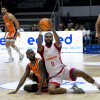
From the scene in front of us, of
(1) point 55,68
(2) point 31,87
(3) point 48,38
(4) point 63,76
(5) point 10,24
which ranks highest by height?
(5) point 10,24

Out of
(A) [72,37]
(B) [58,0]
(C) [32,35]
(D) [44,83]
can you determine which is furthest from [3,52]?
(D) [44,83]

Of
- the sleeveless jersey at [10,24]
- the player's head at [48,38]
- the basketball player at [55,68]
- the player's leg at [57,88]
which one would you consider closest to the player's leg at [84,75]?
the basketball player at [55,68]

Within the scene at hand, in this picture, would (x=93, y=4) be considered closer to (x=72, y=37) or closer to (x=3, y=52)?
(x=72, y=37)

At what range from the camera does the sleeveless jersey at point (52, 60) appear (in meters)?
5.46

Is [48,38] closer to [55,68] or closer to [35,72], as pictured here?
[55,68]

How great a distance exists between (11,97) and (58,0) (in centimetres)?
1617

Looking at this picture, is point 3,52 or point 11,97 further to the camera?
point 3,52

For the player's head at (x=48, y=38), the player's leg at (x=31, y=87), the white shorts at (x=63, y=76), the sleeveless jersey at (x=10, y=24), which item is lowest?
the player's leg at (x=31, y=87)

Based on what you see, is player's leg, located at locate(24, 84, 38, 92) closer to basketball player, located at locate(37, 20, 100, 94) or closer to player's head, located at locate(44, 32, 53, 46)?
basketball player, located at locate(37, 20, 100, 94)

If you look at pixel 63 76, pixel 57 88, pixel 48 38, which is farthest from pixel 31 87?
pixel 48 38

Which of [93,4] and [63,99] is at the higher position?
[93,4]

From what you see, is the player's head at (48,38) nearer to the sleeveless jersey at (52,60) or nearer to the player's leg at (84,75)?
the sleeveless jersey at (52,60)

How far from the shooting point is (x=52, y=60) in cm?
548

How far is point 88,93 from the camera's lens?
5.30 m
